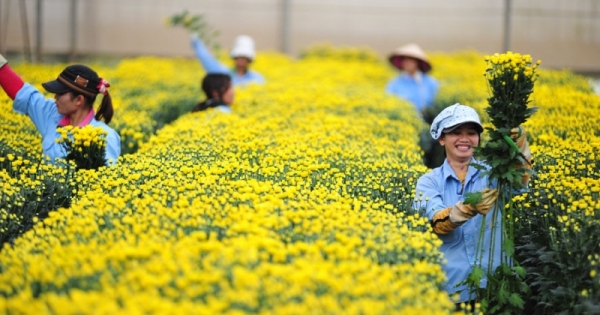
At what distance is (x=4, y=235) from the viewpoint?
4.23 meters

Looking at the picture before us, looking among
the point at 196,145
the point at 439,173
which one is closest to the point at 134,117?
the point at 196,145

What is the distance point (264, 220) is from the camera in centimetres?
371

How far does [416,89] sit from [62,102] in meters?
5.92

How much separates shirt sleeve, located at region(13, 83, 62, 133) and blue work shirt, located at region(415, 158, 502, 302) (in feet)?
9.54

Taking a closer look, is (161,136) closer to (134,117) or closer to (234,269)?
(134,117)

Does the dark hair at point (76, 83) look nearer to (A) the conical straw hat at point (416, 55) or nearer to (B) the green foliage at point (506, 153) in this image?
(B) the green foliage at point (506, 153)

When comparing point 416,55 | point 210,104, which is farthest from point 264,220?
point 416,55

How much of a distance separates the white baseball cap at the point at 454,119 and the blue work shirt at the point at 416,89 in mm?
5436

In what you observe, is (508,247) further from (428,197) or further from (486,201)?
(428,197)

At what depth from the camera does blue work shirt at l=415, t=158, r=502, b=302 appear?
13.9 ft

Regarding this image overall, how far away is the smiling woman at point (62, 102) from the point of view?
17.8 ft

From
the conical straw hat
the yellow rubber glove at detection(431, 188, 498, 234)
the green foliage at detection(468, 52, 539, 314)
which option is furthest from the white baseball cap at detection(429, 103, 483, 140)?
the conical straw hat

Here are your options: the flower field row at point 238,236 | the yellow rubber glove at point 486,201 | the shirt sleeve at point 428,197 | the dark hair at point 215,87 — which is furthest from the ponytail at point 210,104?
the yellow rubber glove at point 486,201

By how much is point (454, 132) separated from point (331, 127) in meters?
2.22
